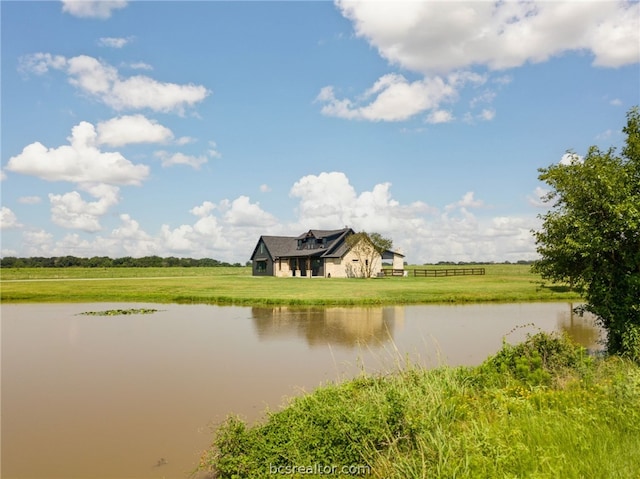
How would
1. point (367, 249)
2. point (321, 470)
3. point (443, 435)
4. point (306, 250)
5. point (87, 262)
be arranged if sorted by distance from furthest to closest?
point (87, 262) → point (306, 250) → point (367, 249) → point (321, 470) → point (443, 435)

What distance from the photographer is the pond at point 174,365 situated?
7930mm

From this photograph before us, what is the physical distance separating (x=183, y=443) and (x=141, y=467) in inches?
38.4

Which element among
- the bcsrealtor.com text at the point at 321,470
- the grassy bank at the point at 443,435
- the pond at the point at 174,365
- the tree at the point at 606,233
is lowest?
the pond at the point at 174,365

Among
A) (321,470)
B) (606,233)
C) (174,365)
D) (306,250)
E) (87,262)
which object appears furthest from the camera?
(87,262)

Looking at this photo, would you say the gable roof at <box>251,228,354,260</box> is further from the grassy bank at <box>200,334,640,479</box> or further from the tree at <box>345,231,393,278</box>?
the grassy bank at <box>200,334,640,479</box>

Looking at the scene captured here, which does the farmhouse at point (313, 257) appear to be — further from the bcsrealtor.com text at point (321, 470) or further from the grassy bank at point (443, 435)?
the bcsrealtor.com text at point (321, 470)

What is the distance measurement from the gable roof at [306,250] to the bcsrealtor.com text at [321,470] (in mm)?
50829

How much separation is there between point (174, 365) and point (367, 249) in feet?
152

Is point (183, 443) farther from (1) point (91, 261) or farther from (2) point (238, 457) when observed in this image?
(1) point (91, 261)

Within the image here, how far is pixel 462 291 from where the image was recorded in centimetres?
3653

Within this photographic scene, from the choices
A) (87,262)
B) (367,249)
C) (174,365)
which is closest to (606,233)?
(174,365)

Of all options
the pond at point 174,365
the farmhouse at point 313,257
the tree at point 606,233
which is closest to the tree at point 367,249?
the farmhouse at point 313,257

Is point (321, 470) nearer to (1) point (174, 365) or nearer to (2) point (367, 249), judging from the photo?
(1) point (174, 365)

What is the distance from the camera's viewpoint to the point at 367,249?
58969 mm
